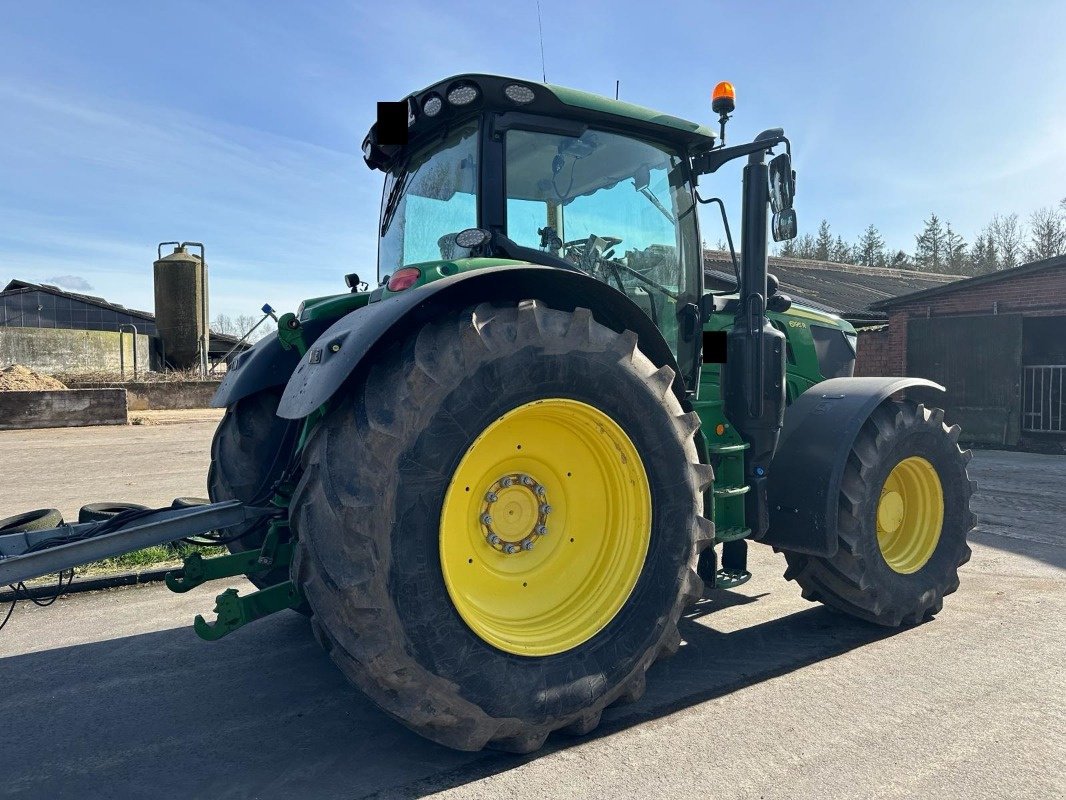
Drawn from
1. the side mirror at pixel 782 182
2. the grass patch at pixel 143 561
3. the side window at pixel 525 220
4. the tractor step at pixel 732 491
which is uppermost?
the side mirror at pixel 782 182

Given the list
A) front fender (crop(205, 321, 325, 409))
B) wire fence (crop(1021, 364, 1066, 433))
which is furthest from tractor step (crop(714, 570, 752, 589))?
wire fence (crop(1021, 364, 1066, 433))

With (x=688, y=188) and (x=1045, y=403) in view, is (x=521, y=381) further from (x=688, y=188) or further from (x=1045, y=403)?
(x=1045, y=403)

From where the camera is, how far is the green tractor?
7.86 ft

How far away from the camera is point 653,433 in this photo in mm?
2893

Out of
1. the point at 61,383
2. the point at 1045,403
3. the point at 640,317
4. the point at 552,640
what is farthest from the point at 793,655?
the point at 61,383

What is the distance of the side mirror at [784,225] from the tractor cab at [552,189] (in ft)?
1.30

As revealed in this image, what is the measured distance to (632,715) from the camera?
2.94m

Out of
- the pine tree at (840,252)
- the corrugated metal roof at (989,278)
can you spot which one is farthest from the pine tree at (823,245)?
the corrugated metal roof at (989,278)

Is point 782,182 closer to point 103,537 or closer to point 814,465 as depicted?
point 814,465

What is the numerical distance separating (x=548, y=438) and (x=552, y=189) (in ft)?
4.09

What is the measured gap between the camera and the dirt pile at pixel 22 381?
16.1m

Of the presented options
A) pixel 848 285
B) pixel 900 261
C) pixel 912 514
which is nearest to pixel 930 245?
pixel 900 261

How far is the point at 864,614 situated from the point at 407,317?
9.26 ft

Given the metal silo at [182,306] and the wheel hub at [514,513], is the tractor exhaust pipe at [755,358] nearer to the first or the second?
the wheel hub at [514,513]
